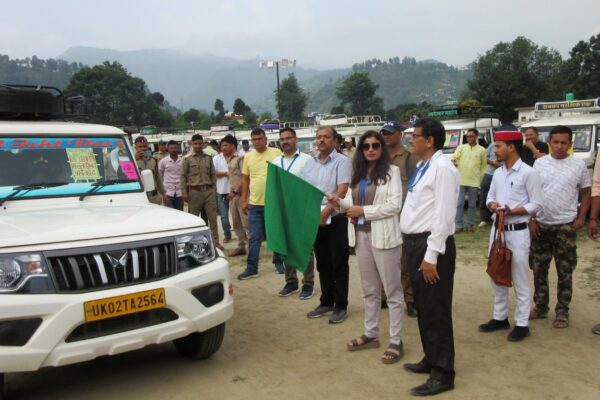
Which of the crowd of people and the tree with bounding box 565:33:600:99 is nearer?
the crowd of people

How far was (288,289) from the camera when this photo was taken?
6.37 m

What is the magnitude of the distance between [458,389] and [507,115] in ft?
181

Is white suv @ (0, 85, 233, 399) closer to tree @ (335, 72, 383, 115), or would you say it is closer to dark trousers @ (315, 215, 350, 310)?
dark trousers @ (315, 215, 350, 310)

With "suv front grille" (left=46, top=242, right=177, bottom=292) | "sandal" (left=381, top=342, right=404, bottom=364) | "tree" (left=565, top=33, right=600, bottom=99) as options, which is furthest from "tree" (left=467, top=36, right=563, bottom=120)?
"suv front grille" (left=46, top=242, right=177, bottom=292)

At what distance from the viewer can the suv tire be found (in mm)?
4240

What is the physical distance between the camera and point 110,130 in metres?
5.18

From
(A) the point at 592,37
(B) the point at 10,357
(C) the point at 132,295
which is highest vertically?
(A) the point at 592,37

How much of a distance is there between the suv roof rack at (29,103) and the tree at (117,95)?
7798cm

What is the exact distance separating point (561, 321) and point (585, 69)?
170 feet

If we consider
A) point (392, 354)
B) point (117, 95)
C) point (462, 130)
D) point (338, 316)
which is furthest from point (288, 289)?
point (117, 95)

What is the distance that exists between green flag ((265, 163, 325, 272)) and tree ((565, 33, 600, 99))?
4903 cm

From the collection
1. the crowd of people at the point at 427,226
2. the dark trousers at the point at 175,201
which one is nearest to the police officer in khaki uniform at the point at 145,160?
the dark trousers at the point at 175,201

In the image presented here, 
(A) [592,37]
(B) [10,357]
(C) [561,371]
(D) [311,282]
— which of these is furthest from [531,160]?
(A) [592,37]

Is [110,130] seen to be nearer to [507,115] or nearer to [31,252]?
[31,252]
